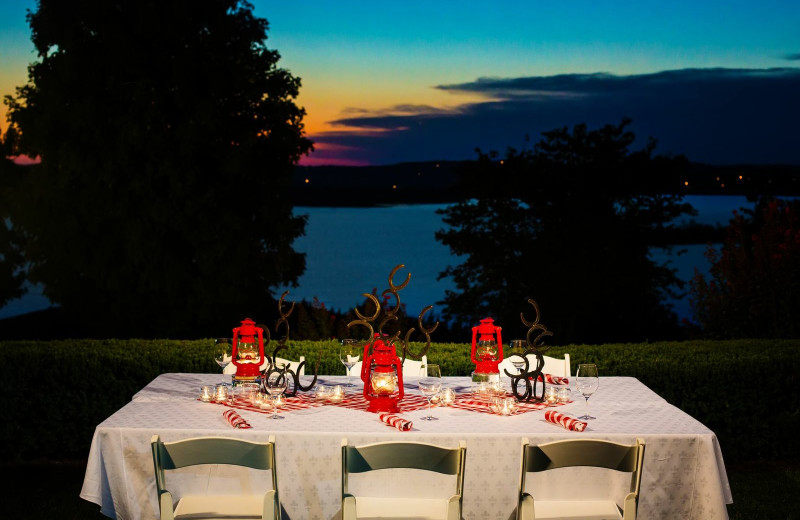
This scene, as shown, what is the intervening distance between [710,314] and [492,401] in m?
6.51

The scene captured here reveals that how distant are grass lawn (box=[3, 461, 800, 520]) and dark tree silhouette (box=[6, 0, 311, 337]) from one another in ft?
38.0

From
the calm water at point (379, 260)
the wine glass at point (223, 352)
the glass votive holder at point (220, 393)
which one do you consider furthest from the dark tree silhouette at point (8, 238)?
the glass votive holder at point (220, 393)

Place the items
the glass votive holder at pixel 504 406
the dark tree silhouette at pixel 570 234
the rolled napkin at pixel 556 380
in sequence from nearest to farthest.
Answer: the glass votive holder at pixel 504 406
the rolled napkin at pixel 556 380
the dark tree silhouette at pixel 570 234

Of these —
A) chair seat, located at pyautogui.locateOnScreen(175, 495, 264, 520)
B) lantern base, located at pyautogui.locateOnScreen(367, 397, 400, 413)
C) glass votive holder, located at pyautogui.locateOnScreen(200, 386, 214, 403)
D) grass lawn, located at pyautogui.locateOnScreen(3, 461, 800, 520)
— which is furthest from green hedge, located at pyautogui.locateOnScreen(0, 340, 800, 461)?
chair seat, located at pyautogui.locateOnScreen(175, 495, 264, 520)

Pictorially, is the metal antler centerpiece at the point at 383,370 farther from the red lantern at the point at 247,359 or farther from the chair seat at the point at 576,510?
the chair seat at the point at 576,510

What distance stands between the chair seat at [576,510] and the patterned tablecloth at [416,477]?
89 millimetres

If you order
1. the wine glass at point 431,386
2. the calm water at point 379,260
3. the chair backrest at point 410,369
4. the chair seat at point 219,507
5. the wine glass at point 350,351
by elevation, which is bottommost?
the calm water at point 379,260

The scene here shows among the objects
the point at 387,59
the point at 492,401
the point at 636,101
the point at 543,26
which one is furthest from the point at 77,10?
the point at 492,401

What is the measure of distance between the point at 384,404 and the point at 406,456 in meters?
0.99

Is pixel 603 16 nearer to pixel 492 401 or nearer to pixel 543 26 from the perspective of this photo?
pixel 543 26

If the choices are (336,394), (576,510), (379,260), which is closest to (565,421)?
(576,510)

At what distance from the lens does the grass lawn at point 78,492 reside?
6219 millimetres

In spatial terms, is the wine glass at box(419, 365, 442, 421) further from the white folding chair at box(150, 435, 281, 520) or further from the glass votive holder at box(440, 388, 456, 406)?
the white folding chair at box(150, 435, 281, 520)

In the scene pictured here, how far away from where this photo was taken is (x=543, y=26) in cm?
2347
